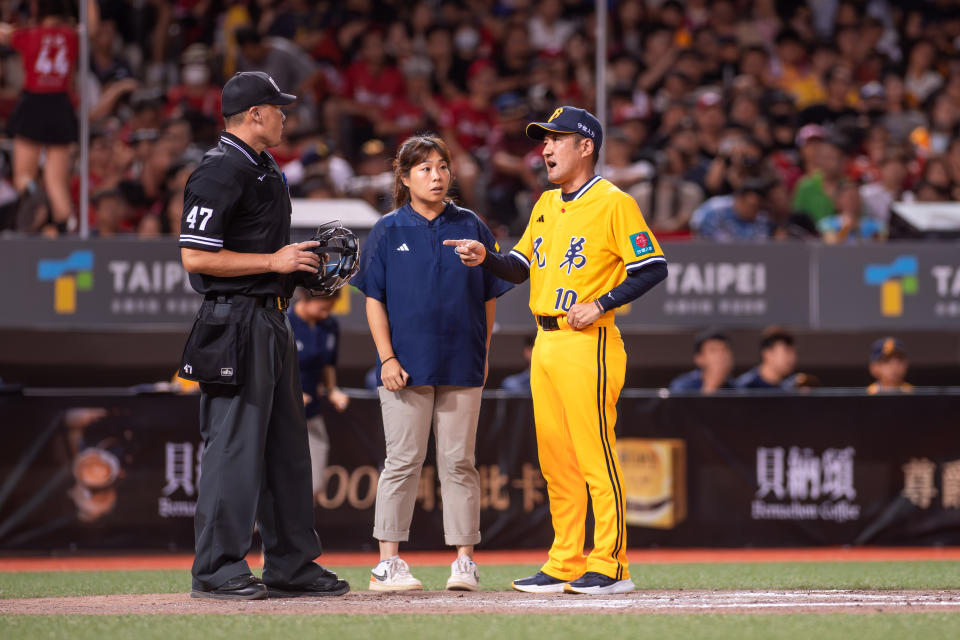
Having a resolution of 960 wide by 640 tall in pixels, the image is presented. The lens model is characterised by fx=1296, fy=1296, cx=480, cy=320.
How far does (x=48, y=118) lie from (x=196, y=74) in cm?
284

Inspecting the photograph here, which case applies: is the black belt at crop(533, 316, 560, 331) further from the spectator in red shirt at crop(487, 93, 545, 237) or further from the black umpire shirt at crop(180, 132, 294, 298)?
the spectator in red shirt at crop(487, 93, 545, 237)

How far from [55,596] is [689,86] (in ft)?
32.8

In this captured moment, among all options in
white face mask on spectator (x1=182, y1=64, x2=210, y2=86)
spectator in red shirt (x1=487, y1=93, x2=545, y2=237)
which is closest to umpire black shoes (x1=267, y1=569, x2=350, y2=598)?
spectator in red shirt (x1=487, y1=93, x2=545, y2=237)

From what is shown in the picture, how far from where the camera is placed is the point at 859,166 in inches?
526

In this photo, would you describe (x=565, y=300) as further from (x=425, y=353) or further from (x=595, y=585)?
(x=595, y=585)

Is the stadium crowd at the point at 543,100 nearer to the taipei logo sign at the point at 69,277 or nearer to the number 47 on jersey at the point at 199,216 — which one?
the taipei logo sign at the point at 69,277

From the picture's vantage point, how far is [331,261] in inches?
230

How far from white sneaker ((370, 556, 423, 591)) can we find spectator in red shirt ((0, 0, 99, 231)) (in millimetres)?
5854

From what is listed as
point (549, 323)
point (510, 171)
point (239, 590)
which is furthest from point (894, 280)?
point (239, 590)

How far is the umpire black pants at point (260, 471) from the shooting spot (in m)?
5.34

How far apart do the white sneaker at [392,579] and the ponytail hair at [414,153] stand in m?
1.71

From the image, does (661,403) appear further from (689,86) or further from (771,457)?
(689,86)

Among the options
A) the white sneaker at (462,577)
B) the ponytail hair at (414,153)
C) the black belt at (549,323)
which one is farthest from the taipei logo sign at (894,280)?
the white sneaker at (462,577)

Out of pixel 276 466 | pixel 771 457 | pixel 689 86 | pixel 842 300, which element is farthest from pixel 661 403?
pixel 689 86
